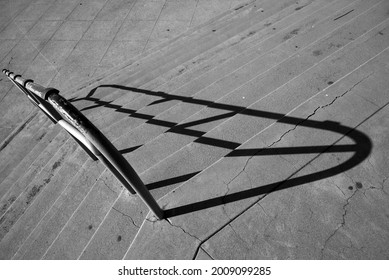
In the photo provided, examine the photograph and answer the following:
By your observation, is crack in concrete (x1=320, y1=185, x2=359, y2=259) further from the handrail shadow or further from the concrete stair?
the concrete stair

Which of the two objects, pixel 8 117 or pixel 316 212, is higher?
pixel 8 117

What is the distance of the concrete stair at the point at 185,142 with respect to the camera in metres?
2.85

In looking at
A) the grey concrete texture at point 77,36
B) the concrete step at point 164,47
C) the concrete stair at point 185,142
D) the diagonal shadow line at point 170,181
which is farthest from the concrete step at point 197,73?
the grey concrete texture at point 77,36

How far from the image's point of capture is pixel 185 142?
3.57 meters

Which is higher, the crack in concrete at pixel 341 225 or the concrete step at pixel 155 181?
the concrete step at pixel 155 181

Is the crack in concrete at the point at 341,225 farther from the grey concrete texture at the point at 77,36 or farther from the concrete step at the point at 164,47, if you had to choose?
the grey concrete texture at the point at 77,36

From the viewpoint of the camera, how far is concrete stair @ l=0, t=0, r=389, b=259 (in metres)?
2.85

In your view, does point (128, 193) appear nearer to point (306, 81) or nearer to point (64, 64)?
point (306, 81)

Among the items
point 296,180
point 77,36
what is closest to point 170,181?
point 296,180

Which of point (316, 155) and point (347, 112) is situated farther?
point (347, 112)

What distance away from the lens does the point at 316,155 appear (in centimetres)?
298

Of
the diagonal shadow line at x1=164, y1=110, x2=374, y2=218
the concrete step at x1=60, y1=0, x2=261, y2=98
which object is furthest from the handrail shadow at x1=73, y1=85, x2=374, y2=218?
the concrete step at x1=60, y1=0, x2=261, y2=98

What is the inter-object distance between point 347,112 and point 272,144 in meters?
1.13
